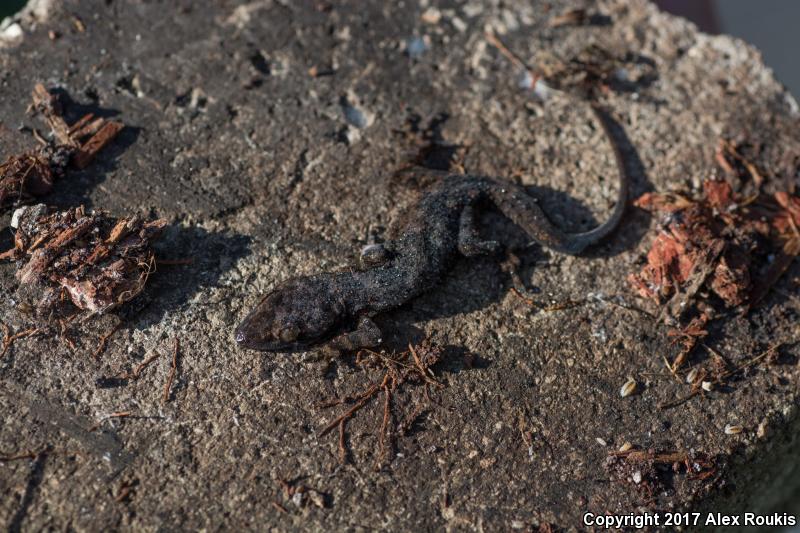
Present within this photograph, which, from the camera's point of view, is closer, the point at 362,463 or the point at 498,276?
the point at 362,463

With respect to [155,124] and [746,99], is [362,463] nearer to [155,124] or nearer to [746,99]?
[155,124]

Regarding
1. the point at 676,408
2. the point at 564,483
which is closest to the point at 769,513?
the point at 676,408

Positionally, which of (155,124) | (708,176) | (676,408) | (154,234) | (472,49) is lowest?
(676,408)

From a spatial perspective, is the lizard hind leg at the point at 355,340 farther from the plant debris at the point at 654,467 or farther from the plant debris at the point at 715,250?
the plant debris at the point at 715,250

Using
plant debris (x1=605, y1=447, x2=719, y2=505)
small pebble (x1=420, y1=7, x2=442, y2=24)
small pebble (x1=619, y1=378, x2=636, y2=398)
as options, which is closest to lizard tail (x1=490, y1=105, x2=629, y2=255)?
small pebble (x1=619, y1=378, x2=636, y2=398)

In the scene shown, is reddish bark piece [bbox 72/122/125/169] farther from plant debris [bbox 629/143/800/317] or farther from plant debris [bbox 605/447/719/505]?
plant debris [bbox 605/447/719/505]

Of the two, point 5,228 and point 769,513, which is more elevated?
point 5,228

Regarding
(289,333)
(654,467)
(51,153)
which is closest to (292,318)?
(289,333)
